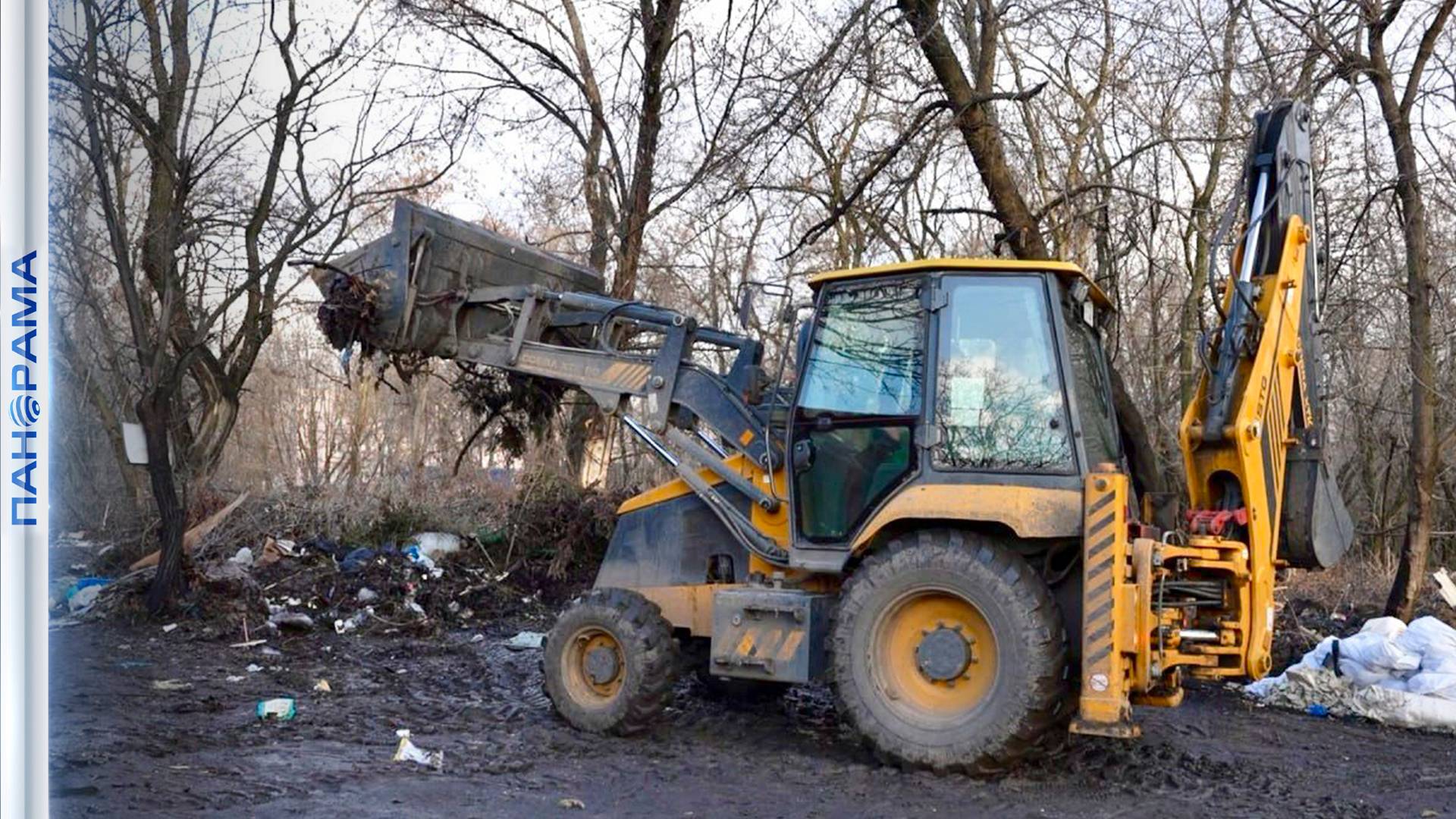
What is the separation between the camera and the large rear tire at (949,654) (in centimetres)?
562

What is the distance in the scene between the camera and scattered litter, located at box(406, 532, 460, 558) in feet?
37.9

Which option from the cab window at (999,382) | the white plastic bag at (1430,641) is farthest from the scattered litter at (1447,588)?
the cab window at (999,382)

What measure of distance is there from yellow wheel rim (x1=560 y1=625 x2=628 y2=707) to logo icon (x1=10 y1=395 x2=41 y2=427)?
4.91m

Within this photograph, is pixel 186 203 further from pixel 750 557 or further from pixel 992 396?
pixel 992 396

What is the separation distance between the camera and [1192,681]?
856 centimetres

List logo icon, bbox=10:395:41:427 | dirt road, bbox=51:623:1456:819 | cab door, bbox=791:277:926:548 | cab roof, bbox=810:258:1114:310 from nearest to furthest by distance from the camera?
logo icon, bbox=10:395:41:427, dirt road, bbox=51:623:1456:819, cab roof, bbox=810:258:1114:310, cab door, bbox=791:277:926:548

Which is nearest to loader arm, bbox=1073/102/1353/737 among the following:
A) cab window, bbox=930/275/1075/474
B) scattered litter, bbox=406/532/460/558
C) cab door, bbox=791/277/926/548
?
cab window, bbox=930/275/1075/474

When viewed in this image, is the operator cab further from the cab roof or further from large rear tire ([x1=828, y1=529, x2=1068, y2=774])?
large rear tire ([x1=828, y1=529, x2=1068, y2=774])

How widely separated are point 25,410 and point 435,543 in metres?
9.89

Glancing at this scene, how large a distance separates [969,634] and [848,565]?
2.44ft

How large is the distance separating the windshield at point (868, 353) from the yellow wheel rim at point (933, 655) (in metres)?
0.94

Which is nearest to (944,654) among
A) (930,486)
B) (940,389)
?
(930,486)

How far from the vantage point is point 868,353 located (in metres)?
6.36

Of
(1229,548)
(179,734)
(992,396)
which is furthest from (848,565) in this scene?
(179,734)
